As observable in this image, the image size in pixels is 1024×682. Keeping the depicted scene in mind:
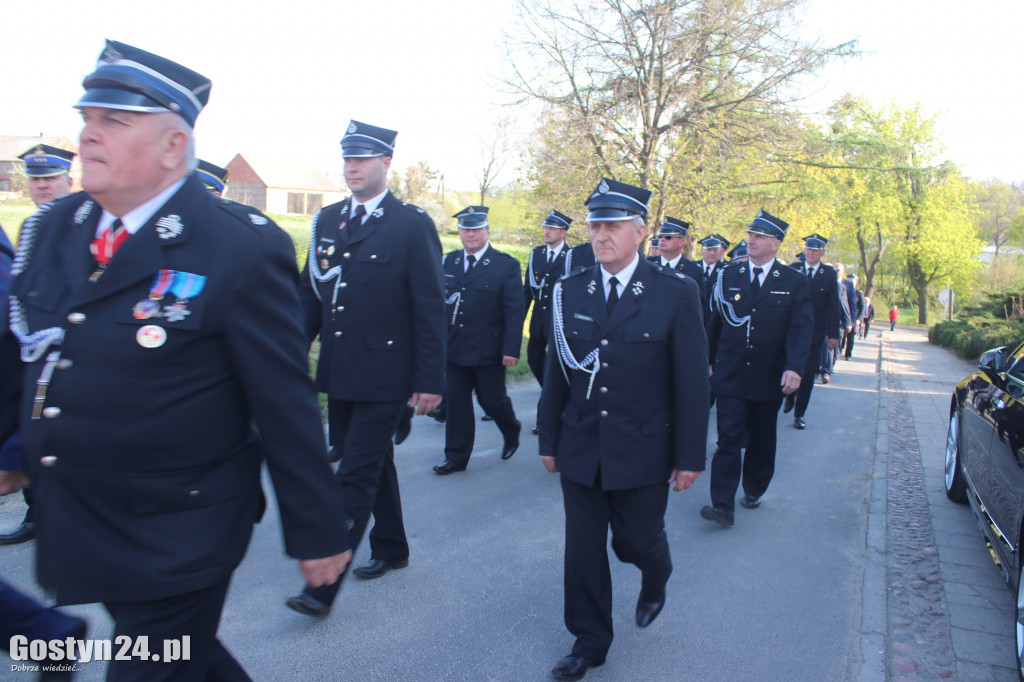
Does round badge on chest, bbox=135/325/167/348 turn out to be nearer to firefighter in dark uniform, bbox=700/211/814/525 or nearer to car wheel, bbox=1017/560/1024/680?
car wheel, bbox=1017/560/1024/680

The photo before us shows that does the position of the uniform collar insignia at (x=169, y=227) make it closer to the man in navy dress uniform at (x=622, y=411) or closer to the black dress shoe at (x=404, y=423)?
the man in navy dress uniform at (x=622, y=411)

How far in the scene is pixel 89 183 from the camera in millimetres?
1823

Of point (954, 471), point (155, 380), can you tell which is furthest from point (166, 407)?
point (954, 471)

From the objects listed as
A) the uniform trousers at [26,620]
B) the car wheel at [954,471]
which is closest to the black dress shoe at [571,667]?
the uniform trousers at [26,620]

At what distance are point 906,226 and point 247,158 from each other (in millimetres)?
52632

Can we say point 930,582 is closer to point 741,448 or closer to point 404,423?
point 741,448

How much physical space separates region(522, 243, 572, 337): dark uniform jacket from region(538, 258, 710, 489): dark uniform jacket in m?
4.31

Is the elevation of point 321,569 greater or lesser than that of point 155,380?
lesser

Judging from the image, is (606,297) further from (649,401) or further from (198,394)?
(198,394)

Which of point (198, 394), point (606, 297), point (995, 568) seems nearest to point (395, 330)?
point (606, 297)

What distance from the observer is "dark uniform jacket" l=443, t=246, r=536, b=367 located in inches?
260

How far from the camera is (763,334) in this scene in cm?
556

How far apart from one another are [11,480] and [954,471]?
650 cm

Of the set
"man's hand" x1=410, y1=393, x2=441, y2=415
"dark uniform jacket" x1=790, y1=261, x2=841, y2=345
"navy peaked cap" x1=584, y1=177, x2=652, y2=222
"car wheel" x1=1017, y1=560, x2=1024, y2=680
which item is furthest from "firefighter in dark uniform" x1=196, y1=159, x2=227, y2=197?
"dark uniform jacket" x1=790, y1=261, x2=841, y2=345
